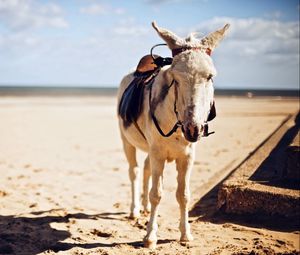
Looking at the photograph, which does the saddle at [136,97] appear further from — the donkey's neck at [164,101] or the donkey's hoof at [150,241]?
the donkey's hoof at [150,241]

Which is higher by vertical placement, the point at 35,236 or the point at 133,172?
the point at 133,172

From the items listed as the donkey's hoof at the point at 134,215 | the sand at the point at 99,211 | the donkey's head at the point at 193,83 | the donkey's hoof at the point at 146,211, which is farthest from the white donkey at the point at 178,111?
the donkey's hoof at the point at 146,211

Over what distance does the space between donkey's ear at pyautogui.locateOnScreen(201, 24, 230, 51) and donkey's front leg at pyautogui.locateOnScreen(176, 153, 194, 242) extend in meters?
1.30

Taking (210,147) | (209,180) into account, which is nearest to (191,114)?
(209,180)

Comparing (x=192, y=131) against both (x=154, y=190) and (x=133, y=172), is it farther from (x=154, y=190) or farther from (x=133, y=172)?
(x=133, y=172)

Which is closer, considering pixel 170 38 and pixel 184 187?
pixel 170 38

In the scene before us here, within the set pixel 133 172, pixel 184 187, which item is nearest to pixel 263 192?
pixel 184 187

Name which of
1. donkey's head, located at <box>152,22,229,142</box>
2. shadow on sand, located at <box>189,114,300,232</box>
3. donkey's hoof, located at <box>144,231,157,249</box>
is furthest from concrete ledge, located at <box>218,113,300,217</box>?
donkey's head, located at <box>152,22,229,142</box>

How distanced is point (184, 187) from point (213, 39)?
181 centimetres

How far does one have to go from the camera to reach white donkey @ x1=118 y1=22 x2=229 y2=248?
3.13 meters

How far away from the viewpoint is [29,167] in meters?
8.60

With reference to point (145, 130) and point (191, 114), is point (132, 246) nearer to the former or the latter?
point (145, 130)

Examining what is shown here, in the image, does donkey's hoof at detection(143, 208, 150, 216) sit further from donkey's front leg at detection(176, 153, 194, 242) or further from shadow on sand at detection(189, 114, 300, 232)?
donkey's front leg at detection(176, 153, 194, 242)

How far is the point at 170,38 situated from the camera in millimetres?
3445
